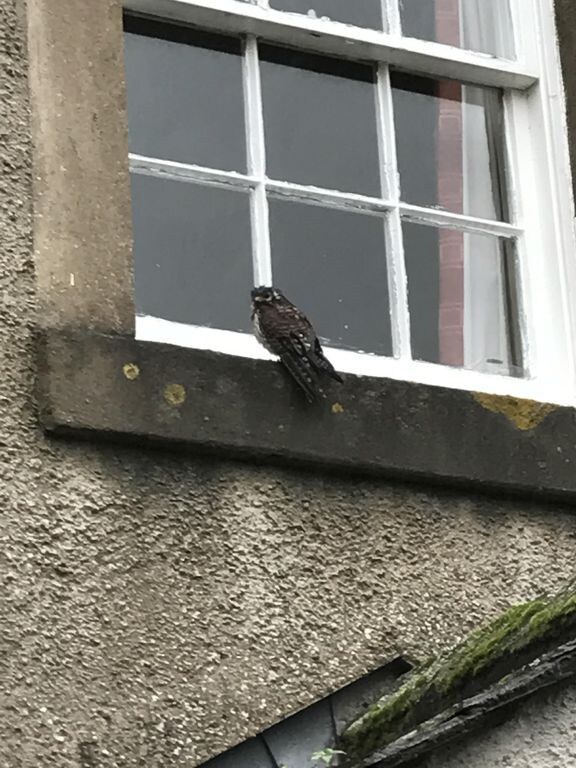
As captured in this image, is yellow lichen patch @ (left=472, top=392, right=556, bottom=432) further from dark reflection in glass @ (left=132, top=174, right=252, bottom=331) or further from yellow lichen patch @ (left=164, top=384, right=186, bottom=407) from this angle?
yellow lichen patch @ (left=164, top=384, right=186, bottom=407)

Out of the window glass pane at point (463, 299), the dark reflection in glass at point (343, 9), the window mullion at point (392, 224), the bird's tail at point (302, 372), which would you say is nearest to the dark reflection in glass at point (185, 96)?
the dark reflection in glass at point (343, 9)

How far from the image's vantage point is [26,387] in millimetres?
4859

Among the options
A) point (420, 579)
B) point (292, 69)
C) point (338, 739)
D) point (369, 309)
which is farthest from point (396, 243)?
point (338, 739)

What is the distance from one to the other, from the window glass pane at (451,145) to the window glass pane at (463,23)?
12 centimetres

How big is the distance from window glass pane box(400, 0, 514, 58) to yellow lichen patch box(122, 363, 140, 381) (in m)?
1.54

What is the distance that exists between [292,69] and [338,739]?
187cm

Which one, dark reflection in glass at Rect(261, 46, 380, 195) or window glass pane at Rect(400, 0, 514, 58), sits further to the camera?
window glass pane at Rect(400, 0, 514, 58)

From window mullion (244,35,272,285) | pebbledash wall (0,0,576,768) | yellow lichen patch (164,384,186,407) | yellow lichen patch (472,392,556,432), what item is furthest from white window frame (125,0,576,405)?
pebbledash wall (0,0,576,768)

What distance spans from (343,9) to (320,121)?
338mm

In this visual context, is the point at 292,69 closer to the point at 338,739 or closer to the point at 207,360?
the point at 207,360

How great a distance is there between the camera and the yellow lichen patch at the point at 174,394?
4.96m

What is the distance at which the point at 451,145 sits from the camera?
5.99m

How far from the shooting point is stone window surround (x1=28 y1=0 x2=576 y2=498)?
4914 mm

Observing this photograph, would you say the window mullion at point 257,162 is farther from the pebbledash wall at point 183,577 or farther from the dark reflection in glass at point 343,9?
the pebbledash wall at point 183,577
